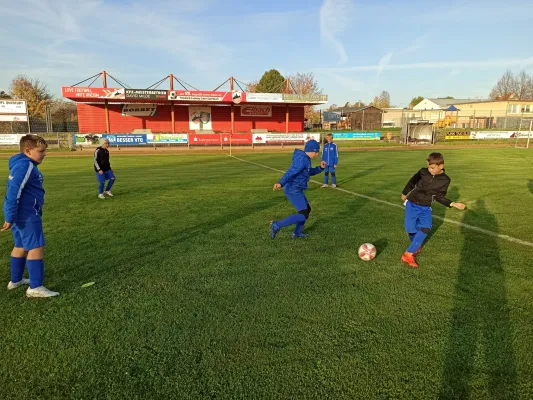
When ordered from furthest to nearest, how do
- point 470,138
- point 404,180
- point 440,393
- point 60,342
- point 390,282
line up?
point 470,138
point 404,180
point 390,282
point 60,342
point 440,393

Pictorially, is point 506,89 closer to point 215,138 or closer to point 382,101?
point 382,101

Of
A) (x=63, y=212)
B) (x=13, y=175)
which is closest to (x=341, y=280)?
(x=13, y=175)

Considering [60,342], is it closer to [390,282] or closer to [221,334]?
[221,334]

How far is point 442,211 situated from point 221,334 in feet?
23.2

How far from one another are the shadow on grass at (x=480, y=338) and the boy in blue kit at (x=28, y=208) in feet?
14.1

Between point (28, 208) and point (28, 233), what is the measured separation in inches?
11.2

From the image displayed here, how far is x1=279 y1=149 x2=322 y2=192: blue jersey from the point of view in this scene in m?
5.90

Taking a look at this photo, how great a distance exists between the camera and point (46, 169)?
17125 mm

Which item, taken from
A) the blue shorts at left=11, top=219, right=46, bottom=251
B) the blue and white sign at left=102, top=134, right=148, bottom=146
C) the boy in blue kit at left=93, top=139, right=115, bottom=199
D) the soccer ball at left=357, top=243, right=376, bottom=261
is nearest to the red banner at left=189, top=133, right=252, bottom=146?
the blue and white sign at left=102, top=134, right=148, bottom=146

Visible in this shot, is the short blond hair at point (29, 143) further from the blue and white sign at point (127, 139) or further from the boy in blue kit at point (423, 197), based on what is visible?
the blue and white sign at point (127, 139)

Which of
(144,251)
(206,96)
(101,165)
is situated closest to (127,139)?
(206,96)

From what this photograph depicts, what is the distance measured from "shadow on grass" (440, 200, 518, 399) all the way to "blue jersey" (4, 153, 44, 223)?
4.44m

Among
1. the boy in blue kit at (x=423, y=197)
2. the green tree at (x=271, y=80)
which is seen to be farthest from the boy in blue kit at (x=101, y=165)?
the green tree at (x=271, y=80)

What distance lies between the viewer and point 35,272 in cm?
405
